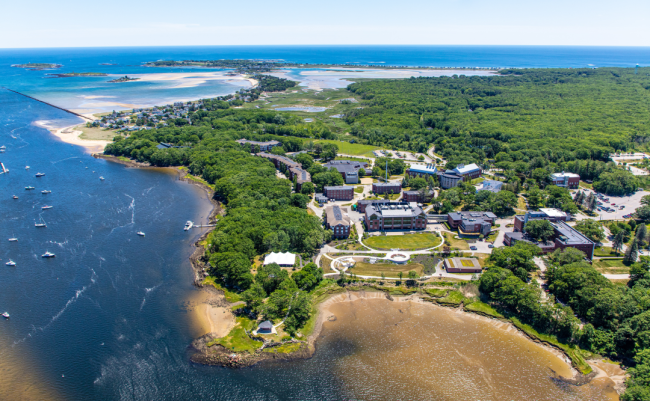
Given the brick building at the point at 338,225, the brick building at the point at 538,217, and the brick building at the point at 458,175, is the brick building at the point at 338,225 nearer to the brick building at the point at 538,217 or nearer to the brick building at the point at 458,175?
the brick building at the point at 538,217

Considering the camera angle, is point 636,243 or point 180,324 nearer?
point 180,324

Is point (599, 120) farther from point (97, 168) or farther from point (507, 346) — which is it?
point (97, 168)

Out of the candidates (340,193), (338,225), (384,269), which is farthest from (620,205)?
(338,225)

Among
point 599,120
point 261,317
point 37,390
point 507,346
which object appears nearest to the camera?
point 37,390

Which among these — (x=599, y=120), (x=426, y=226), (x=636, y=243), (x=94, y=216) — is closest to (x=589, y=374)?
(x=636, y=243)

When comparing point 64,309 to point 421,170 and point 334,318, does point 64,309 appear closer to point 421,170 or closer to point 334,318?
point 334,318

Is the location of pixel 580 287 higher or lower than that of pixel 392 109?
lower
